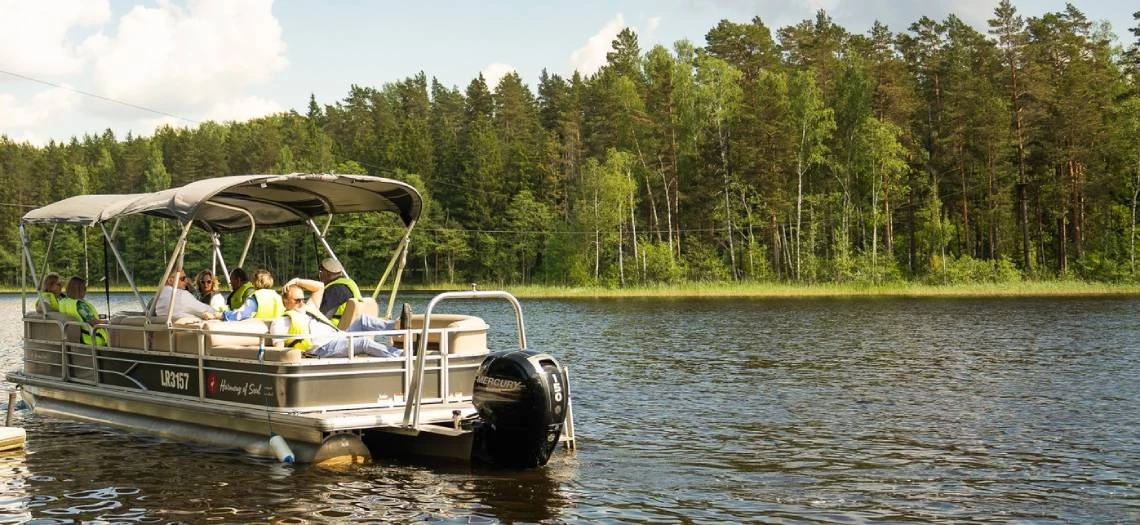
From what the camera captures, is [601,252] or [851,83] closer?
[851,83]

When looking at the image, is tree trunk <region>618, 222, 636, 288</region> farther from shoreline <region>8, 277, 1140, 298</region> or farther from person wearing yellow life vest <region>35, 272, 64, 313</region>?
person wearing yellow life vest <region>35, 272, 64, 313</region>

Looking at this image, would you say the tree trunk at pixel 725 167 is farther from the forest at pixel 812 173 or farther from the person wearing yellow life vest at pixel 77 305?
the person wearing yellow life vest at pixel 77 305

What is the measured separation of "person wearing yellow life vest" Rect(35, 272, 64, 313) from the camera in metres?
16.1

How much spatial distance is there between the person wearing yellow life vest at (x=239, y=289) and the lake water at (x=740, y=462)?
211 centimetres

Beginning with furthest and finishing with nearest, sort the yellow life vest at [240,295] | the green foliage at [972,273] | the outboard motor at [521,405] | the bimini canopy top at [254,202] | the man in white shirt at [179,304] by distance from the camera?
the green foliage at [972,273] → the yellow life vest at [240,295] → the man in white shirt at [179,304] → the bimini canopy top at [254,202] → the outboard motor at [521,405]

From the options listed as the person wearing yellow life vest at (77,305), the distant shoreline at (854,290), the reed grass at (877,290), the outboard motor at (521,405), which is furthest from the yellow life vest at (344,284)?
the reed grass at (877,290)

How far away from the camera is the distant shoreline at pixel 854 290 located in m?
59.7

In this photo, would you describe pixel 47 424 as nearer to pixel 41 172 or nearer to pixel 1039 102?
pixel 1039 102

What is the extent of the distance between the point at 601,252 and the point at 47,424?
6508cm

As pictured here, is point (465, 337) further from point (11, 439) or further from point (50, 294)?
point (50, 294)

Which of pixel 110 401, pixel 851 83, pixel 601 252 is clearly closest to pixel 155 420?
pixel 110 401

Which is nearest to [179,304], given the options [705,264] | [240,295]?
[240,295]

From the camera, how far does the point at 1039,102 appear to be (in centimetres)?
6550

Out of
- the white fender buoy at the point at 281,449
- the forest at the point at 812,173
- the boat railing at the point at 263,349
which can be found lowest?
the white fender buoy at the point at 281,449
